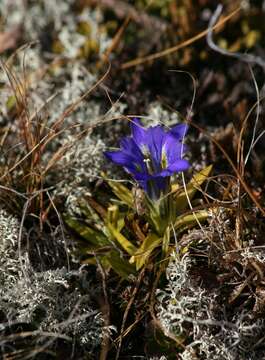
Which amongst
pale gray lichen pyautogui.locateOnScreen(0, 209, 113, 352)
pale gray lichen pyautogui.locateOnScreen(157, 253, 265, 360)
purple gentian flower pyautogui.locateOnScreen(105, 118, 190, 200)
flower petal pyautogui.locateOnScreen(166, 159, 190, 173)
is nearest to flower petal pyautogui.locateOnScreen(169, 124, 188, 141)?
purple gentian flower pyautogui.locateOnScreen(105, 118, 190, 200)

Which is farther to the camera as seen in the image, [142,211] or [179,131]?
[142,211]

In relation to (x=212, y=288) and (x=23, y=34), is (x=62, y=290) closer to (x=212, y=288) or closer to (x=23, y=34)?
(x=212, y=288)

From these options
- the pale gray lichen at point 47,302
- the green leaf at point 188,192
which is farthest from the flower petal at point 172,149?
the pale gray lichen at point 47,302

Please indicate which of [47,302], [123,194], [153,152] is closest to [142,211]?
[123,194]

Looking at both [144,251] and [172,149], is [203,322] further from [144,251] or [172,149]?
[172,149]

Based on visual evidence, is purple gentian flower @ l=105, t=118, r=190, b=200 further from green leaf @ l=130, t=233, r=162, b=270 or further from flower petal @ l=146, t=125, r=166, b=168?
green leaf @ l=130, t=233, r=162, b=270

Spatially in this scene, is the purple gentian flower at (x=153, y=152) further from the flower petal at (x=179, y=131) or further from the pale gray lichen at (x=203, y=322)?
the pale gray lichen at (x=203, y=322)
